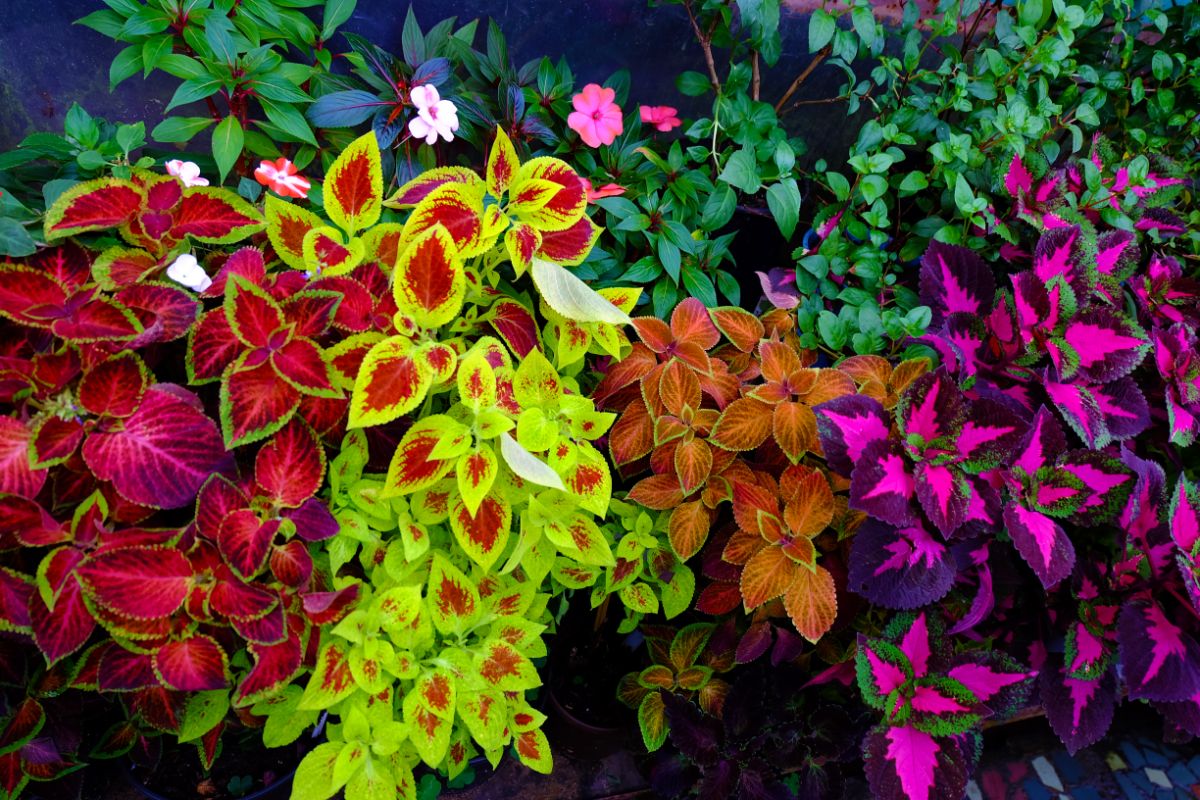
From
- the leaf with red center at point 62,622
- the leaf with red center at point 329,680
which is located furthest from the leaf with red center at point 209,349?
the leaf with red center at point 329,680

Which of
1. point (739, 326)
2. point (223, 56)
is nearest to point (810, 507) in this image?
point (739, 326)

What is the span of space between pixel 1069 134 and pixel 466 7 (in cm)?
131

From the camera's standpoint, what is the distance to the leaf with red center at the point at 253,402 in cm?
79

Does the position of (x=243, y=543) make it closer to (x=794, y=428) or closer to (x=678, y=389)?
(x=678, y=389)

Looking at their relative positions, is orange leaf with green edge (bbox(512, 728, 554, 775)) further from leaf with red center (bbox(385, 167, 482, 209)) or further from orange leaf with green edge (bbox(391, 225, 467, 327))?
leaf with red center (bbox(385, 167, 482, 209))

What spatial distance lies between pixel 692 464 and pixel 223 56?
872mm

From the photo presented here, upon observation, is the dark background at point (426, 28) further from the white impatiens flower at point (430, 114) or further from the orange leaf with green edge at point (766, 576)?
the orange leaf with green edge at point (766, 576)

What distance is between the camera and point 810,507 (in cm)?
107

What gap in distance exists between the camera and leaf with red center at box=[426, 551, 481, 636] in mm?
964

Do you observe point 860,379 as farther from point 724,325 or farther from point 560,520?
point 560,520

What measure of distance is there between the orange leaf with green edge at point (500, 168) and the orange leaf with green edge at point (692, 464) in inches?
17.2

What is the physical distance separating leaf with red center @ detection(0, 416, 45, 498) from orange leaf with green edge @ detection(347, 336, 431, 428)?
0.28m

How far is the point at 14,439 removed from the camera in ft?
2.55

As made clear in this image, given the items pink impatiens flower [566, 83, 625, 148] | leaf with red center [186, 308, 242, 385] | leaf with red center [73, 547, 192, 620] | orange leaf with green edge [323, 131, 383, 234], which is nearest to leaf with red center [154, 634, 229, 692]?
leaf with red center [73, 547, 192, 620]
